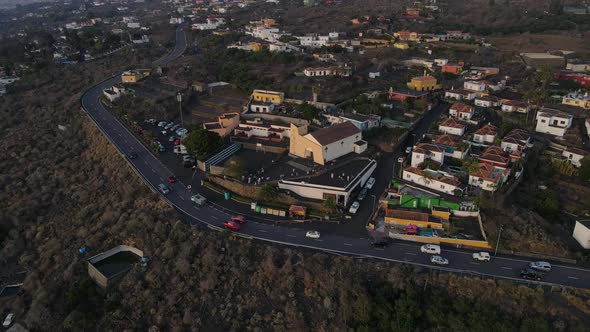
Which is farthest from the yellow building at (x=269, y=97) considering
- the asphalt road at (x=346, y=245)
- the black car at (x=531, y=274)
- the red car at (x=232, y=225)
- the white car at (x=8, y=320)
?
the black car at (x=531, y=274)

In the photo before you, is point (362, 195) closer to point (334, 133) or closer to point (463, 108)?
point (334, 133)

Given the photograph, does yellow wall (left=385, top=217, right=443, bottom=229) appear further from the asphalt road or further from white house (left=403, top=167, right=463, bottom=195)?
white house (left=403, top=167, right=463, bottom=195)

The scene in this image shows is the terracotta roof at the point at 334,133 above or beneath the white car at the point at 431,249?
above

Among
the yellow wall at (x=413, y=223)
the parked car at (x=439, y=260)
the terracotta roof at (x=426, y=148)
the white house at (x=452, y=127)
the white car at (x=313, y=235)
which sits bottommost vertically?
the white car at (x=313, y=235)

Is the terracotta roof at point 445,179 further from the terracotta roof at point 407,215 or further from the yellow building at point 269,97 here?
the yellow building at point 269,97

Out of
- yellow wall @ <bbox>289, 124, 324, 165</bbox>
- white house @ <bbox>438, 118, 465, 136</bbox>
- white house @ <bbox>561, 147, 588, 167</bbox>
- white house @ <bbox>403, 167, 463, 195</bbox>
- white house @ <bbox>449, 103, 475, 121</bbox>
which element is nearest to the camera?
white house @ <bbox>403, 167, 463, 195</bbox>

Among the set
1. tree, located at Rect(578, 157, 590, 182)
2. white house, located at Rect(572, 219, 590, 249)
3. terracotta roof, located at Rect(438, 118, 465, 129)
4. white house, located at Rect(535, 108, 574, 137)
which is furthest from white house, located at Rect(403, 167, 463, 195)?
white house, located at Rect(535, 108, 574, 137)
